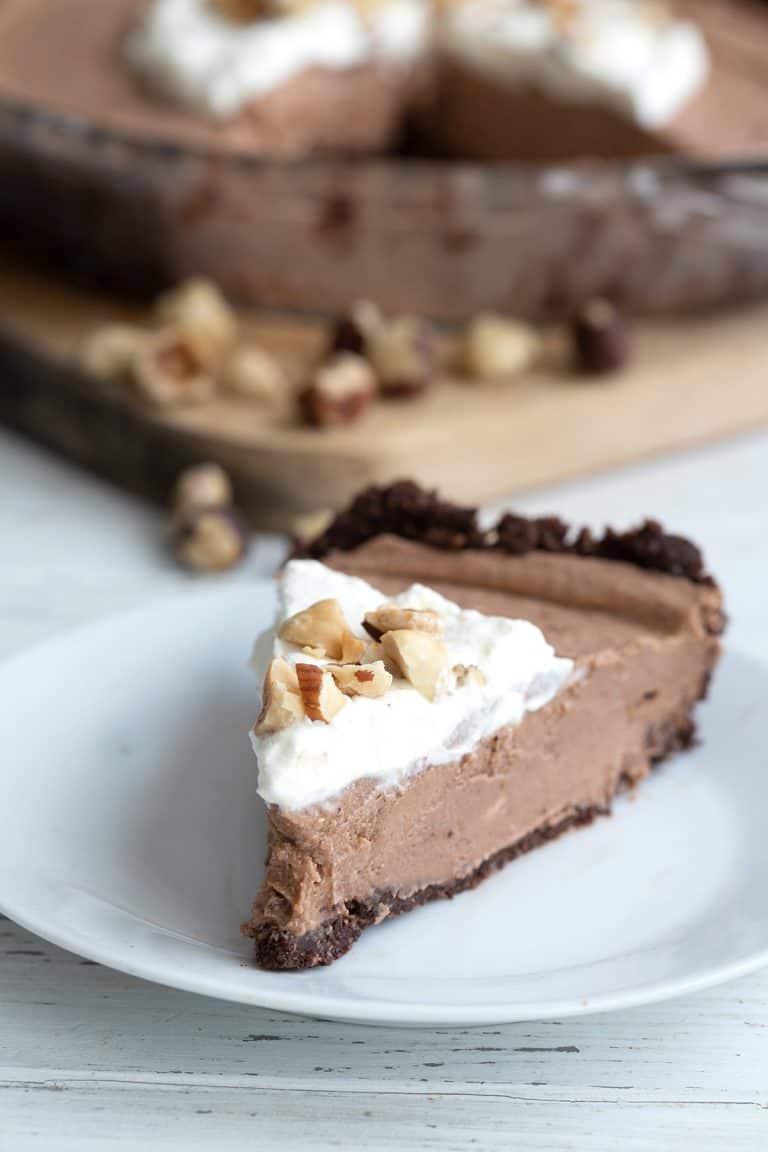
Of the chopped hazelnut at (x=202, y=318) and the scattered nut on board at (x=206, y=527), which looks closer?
the scattered nut on board at (x=206, y=527)

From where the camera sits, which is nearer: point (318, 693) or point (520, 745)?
point (318, 693)

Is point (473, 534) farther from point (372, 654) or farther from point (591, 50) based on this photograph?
point (591, 50)

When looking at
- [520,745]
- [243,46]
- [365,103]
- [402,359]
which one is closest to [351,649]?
[520,745]

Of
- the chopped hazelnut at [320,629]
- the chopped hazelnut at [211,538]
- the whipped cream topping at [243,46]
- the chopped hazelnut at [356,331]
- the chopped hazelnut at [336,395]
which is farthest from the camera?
the whipped cream topping at [243,46]

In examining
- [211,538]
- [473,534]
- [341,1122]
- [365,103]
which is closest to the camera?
[341,1122]

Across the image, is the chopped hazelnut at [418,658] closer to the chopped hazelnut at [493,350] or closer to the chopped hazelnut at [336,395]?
the chopped hazelnut at [336,395]

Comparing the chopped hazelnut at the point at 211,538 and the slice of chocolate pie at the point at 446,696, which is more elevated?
the slice of chocolate pie at the point at 446,696

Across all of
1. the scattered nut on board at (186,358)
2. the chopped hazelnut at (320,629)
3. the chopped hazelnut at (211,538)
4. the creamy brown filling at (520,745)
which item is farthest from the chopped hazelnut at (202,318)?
the chopped hazelnut at (320,629)
